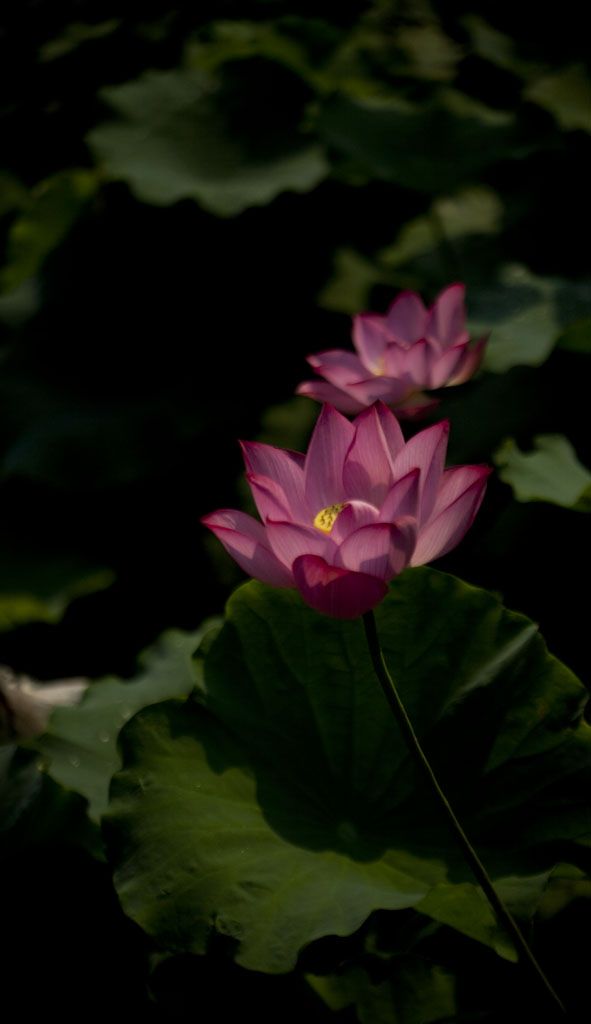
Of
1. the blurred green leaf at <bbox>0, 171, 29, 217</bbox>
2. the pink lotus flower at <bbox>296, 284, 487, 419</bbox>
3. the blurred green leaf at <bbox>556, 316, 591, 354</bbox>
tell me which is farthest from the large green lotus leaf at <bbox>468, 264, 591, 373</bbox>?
the blurred green leaf at <bbox>0, 171, 29, 217</bbox>

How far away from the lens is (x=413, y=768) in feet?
2.78

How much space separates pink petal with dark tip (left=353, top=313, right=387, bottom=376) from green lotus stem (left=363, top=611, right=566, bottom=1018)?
56 centimetres

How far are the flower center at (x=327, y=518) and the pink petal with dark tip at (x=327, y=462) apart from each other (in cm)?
1

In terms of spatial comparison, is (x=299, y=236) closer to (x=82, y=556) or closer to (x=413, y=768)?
(x=82, y=556)

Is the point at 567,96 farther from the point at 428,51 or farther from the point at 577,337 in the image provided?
the point at 577,337

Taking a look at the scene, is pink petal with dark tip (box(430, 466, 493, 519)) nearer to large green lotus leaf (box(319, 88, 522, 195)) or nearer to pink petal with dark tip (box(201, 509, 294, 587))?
pink petal with dark tip (box(201, 509, 294, 587))

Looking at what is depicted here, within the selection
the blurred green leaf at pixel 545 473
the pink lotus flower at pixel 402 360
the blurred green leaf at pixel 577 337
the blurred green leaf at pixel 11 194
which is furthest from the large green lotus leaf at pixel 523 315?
the blurred green leaf at pixel 11 194

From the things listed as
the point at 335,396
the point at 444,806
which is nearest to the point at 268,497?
the point at 444,806

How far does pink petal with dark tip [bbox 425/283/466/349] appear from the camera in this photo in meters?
1.13

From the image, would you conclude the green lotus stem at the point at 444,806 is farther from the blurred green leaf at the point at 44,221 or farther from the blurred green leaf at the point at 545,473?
the blurred green leaf at the point at 44,221

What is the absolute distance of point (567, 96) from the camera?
209 cm

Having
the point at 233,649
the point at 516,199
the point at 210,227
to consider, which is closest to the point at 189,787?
the point at 233,649

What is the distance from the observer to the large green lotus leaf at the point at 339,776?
756mm

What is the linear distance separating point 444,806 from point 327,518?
9.2 inches
